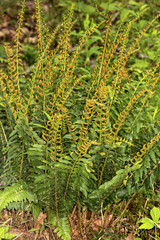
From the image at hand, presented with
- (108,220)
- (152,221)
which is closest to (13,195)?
(108,220)

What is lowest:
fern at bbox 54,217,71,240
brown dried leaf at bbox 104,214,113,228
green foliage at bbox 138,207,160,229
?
brown dried leaf at bbox 104,214,113,228

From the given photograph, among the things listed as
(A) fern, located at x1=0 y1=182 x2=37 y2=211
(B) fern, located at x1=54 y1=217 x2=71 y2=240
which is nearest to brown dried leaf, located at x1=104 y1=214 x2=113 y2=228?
(B) fern, located at x1=54 y1=217 x2=71 y2=240

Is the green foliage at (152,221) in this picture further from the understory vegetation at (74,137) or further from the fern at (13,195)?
the fern at (13,195)

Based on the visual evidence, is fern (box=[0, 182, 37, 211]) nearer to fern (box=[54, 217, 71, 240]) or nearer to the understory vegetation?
the understory vegetation

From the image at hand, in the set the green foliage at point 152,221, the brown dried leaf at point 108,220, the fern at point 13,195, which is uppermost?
the fern at point 13,195

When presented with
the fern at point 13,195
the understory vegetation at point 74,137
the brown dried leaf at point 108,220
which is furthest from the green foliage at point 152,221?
the fern at point 13,195

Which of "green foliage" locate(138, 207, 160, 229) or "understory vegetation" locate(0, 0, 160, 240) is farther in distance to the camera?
"green foliage" locate(138, 207, 160, 229)

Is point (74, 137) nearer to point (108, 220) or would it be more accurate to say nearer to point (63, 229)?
point (63, 229)

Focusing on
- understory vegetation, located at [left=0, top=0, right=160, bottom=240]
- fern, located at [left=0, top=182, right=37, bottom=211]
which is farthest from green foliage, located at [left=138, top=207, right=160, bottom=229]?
fern, located at [left=0, top=182, right=37, bottom=211]

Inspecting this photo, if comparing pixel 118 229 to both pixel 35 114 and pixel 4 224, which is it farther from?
pixel 35 114

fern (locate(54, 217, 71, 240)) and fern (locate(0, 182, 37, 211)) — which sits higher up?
fern (locate(0, 182, 37, 211))

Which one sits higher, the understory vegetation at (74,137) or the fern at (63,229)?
the understory vegetation at (74,137)

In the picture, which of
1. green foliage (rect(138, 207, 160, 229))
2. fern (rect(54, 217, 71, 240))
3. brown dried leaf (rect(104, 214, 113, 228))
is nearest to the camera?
fern (rect(54, 217, 71, 240))

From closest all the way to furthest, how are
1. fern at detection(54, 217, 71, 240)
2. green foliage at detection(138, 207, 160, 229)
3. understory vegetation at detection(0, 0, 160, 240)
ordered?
understory vegetation at detection(0, 0, 160, 240)
fern at detection(54, 217, 71, 240)
green foliage at detection(138, 207, 160, 229)
